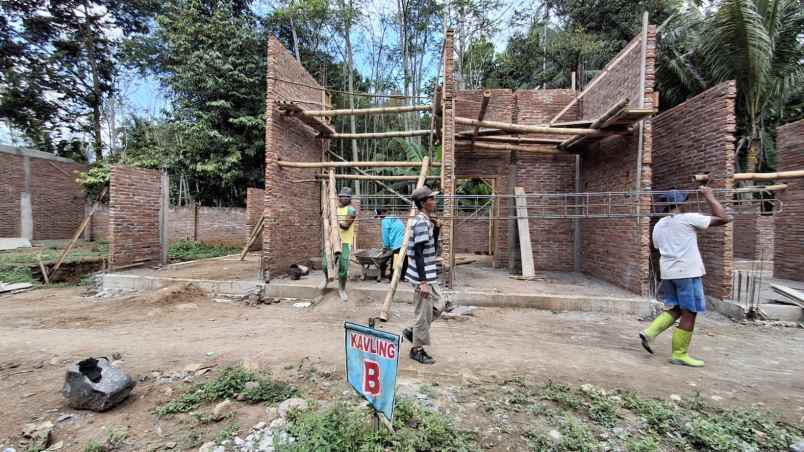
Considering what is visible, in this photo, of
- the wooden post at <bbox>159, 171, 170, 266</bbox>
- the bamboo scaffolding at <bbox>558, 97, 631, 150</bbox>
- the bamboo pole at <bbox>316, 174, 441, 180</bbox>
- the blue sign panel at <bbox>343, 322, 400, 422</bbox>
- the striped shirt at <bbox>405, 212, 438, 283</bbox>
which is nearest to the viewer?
the blue sign panel at <bbox>343, 322, 400, 422</bbox>

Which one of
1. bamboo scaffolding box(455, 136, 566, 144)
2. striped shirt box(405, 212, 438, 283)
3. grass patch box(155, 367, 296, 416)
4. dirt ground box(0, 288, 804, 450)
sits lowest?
dirt ground box(0, 288, 804, 450)

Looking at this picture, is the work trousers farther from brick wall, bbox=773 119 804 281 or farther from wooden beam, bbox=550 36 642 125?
brick wall, bbox=773 119 804 281

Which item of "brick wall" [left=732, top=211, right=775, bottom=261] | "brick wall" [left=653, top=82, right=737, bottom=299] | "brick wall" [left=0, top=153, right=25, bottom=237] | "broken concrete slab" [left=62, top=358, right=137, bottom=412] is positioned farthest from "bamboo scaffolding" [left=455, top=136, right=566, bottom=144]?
"brick wall" [left=0, top=153, right=25, bottom=237]

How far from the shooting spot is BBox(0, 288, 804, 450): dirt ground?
2.98 meters

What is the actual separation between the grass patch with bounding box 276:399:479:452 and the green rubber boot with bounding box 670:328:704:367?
2.87 metres

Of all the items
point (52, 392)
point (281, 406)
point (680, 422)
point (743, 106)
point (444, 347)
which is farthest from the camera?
point (743, 106)

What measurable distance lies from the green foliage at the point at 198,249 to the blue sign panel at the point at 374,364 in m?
12.4

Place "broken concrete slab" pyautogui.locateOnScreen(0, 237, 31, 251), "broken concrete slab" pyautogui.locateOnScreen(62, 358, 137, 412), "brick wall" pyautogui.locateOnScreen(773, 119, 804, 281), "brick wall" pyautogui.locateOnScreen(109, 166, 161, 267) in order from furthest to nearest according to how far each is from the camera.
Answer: "broken concrete slab" pyautogui.locateOnScreen(0, 237, 31, 251) < "brick wall" pyautogui.locateOnScreen(109, 166, 161, 267) < "brick wall" pyautogui.locateOnScreen(773, 119, 804, 281) < "broken concrete slab" pyautogui.locateOnScreen(62, 358, 137, 412)

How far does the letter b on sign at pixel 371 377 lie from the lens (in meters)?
2.14

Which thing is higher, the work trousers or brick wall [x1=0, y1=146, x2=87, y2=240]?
brick wall [x1=0, y1=146, x2=87, y2=240]

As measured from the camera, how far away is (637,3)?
1519 centimetres

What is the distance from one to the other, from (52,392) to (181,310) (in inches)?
126

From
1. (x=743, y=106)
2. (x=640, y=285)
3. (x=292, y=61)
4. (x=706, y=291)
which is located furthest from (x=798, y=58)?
(x=292, y=61)

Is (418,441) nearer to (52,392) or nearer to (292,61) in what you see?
(52,392)
